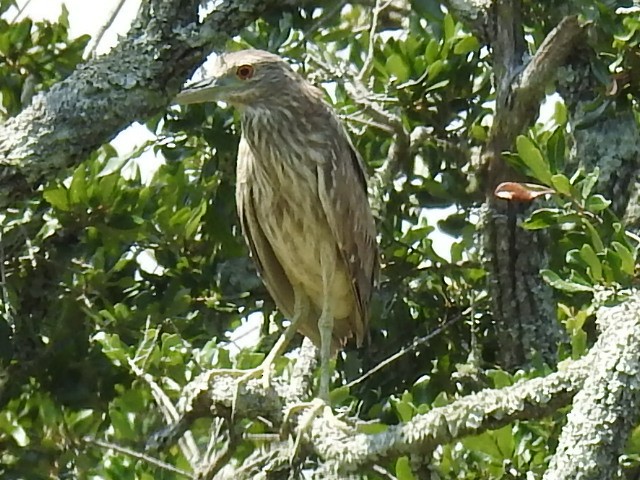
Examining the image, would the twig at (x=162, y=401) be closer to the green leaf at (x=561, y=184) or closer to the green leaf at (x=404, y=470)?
the green leaf at (x=404, y=470)

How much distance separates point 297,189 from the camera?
325 cm

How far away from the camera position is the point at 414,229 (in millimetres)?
3240

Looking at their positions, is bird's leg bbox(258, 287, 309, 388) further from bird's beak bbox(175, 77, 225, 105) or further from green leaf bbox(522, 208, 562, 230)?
green leaf bbox(522, 208, 562, 230)

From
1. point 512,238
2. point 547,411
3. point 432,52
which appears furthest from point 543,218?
point 432,52

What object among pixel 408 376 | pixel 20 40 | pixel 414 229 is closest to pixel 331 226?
pixel 414 229

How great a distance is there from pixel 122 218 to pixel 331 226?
2.00 feet

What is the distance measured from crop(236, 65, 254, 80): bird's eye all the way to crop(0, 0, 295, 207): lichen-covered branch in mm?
610

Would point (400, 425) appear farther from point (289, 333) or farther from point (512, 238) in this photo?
point (289, 333)

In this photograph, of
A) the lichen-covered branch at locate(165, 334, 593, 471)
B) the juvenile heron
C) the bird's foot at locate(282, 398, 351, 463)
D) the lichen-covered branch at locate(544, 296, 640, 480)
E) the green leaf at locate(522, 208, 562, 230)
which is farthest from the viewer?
the juvenile heron

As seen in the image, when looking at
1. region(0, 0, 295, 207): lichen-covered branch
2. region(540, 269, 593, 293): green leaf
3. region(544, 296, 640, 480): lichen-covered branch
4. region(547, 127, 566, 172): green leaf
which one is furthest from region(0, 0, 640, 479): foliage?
region(544, 296, 640, 480): lichen-covered branch

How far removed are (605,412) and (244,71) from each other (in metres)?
1.70

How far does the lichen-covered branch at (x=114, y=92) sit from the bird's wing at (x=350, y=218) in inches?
30.6

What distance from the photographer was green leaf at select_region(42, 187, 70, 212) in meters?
2.83

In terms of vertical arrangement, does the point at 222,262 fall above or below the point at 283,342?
above
